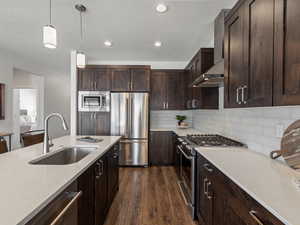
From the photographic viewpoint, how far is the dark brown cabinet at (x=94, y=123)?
4258 millimetres

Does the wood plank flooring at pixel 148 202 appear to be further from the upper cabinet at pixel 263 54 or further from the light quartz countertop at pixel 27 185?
the upper cabinet at pixel 263 54

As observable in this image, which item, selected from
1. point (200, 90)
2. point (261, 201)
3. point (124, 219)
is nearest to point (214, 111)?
point (200, 90)

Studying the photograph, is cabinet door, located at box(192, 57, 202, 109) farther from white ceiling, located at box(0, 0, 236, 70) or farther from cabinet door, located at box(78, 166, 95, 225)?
cabinet door, located at box(78, 166, 95, 225)

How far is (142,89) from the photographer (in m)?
4.29

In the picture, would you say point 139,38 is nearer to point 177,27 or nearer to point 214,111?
point 177,27

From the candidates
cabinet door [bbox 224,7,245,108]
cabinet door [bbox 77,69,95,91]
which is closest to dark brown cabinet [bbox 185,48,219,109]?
cabinet door [bbox 224,7,245,108]

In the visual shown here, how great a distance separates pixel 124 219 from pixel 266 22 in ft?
8.04

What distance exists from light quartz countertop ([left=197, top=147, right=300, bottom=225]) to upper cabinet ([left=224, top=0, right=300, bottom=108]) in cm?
49

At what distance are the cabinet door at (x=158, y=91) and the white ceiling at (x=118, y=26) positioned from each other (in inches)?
19.8

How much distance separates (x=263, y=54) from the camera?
128 cm

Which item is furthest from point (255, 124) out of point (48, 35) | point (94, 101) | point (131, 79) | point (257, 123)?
point (94, 101)

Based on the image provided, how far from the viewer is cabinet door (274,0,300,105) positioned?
981 millimetres

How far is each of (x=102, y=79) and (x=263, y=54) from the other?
3602 mm

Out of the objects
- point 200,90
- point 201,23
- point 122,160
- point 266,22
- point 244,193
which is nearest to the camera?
point 244,193
